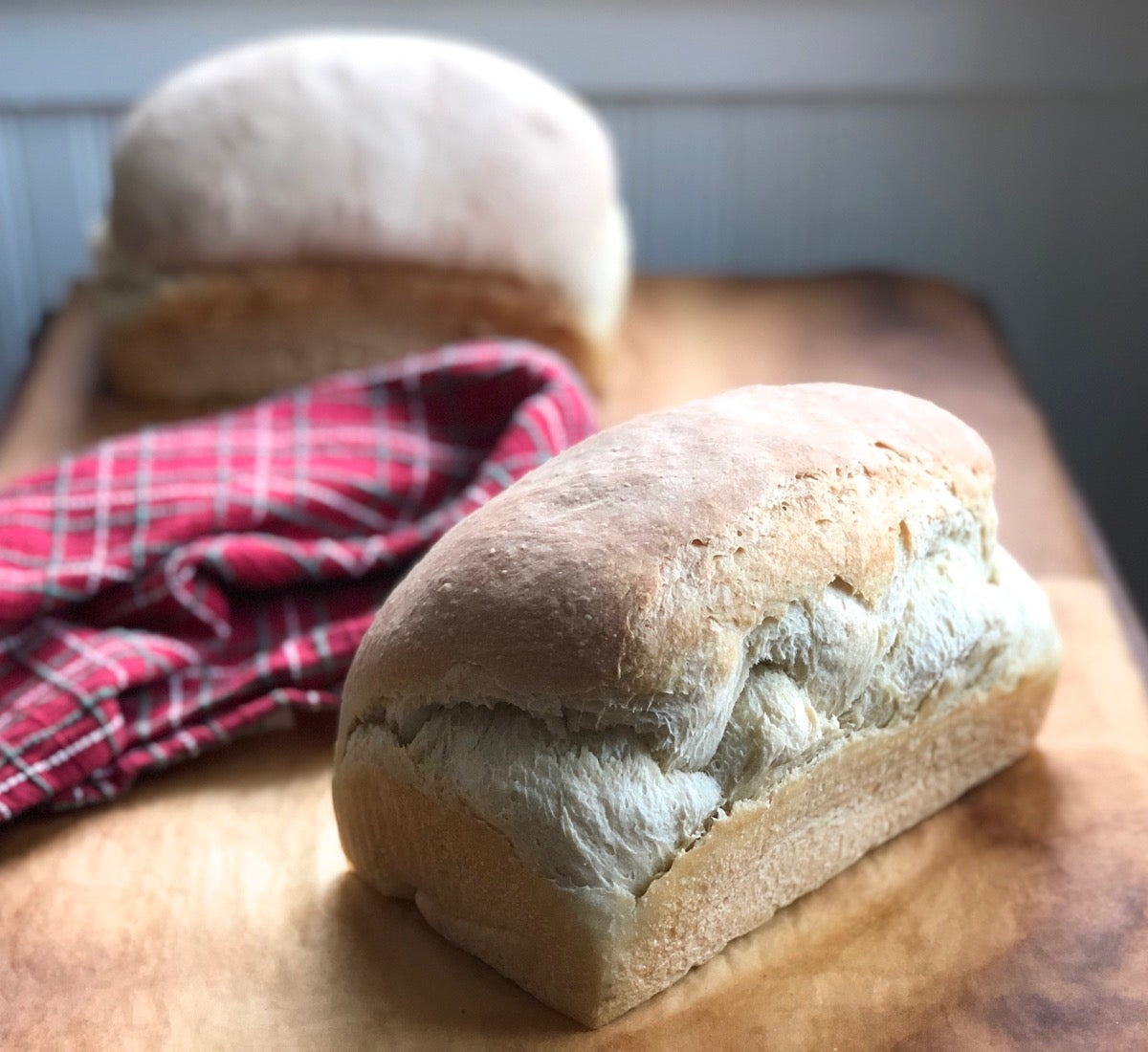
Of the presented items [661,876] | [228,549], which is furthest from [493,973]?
[228,549]

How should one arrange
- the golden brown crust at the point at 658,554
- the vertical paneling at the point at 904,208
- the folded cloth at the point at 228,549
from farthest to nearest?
the vertical paneling at the point at 904,208
the folded cloth at the point at 228,549
the golden brown crust at the point at 658,554

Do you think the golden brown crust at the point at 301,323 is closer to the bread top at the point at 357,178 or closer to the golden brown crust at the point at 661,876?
the bread top at the point at 357,178

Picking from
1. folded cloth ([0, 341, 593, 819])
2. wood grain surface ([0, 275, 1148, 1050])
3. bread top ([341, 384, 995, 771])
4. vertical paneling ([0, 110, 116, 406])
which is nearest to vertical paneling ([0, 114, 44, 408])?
vertical paneling ([0, 110, 116, 406])

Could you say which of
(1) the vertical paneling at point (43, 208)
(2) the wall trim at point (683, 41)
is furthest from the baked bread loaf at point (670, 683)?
(1) the vertical paneling at point (43, 208)

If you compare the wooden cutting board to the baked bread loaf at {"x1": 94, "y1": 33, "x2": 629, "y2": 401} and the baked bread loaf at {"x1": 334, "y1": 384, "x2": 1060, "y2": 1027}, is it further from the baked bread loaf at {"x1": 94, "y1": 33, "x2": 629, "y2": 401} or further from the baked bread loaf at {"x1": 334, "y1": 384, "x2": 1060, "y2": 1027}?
the baked bread loaf at {"x1": 94, "y1": 33, "x2": 629, "y2": 401}

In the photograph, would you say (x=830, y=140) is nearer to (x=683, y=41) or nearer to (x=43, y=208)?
(x=683, y=41)

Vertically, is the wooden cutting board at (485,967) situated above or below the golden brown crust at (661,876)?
below

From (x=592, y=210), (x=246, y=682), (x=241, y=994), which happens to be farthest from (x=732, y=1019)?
(x=592, y=210)
